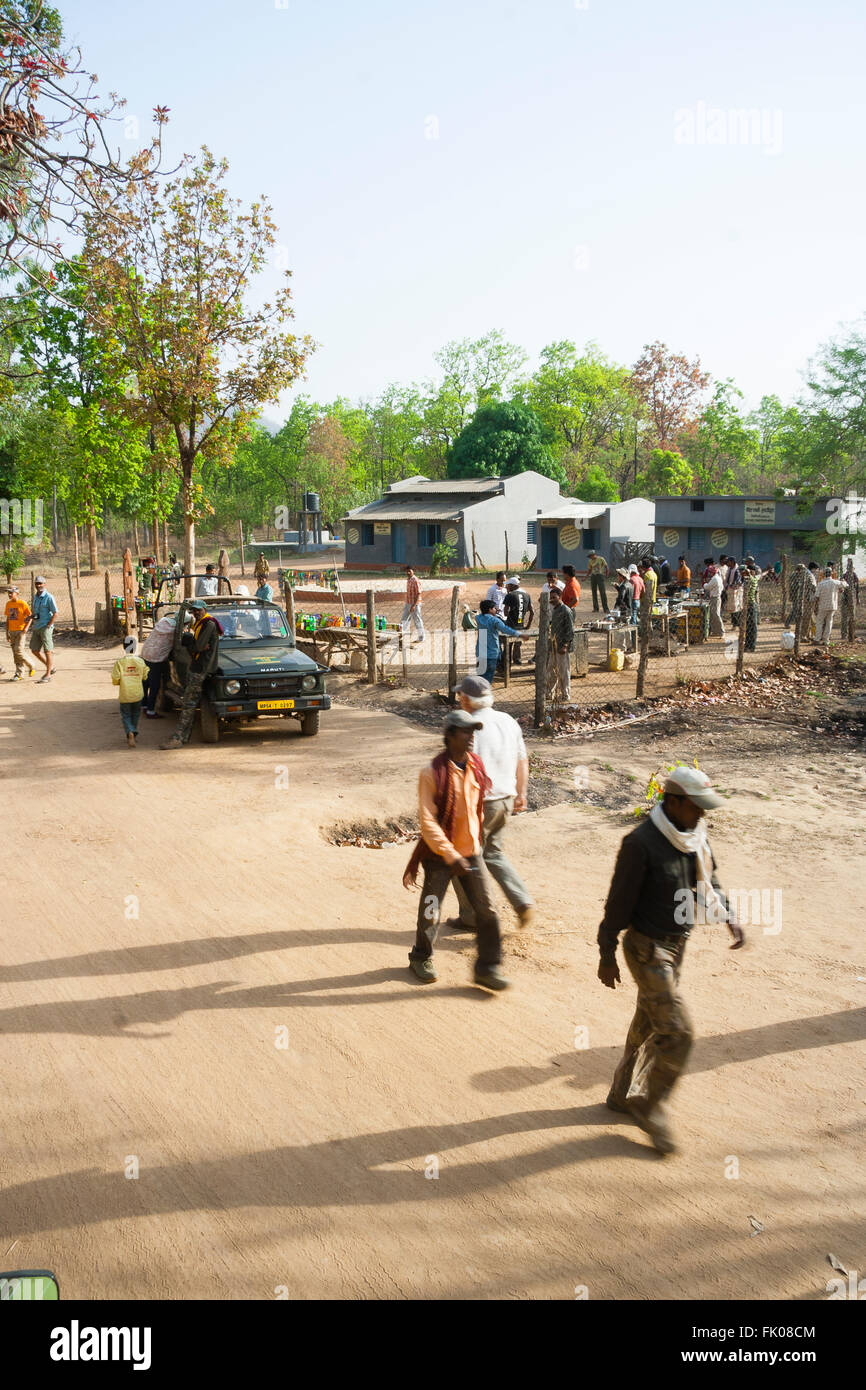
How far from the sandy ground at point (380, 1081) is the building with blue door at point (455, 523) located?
37.7 meters

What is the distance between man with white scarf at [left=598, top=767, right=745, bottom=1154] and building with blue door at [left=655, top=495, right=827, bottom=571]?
32.7m

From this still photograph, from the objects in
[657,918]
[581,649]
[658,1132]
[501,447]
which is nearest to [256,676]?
[581,649]

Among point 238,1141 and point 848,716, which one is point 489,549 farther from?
point 238,1141

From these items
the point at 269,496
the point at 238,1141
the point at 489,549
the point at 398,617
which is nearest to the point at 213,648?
the point at 238,1141

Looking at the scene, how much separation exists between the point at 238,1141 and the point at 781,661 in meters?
16.7

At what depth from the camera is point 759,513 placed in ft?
123

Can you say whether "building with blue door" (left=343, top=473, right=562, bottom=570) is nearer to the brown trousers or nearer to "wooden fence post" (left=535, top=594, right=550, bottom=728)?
"wooden fence post" (left=535, top=594, right=550, bottom=728)

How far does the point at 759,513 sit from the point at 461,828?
3439 cm

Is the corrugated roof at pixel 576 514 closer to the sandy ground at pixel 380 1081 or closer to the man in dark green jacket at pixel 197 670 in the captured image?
the man in dark green jacket at pixel 197 670

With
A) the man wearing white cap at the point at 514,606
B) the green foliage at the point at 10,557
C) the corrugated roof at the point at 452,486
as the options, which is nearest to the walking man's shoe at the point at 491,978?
the man wearing white cap at the point at 514,606

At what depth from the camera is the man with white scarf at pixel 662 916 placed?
15.3 feet

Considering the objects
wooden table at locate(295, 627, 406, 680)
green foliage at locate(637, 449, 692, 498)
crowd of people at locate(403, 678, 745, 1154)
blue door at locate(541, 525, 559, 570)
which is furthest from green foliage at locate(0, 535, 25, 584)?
green foliage at locate(637, 449, 692, 498)

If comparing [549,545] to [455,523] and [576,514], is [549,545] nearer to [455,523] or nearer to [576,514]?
[576,514]

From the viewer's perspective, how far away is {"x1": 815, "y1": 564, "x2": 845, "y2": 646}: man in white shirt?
21875 mm
